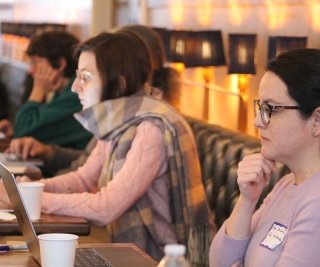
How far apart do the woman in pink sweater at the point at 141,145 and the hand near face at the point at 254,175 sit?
2.54 ft

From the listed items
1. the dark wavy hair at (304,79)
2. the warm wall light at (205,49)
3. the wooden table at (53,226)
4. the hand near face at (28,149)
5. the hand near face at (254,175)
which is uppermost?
the dark wavy hair at (304,79)

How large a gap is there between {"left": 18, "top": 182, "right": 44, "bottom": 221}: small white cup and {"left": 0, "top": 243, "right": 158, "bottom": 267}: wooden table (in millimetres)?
353

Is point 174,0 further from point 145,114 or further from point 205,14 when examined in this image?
point 145,114

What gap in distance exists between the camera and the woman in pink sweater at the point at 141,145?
321cm

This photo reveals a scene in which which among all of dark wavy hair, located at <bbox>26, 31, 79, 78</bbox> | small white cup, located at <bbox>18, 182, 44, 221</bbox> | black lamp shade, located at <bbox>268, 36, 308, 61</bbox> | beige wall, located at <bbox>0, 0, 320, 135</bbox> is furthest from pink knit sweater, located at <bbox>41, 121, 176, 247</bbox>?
dark wavy hair, located at <bbox>26, 31, 79, 78</bbox>

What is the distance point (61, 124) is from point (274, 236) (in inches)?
111

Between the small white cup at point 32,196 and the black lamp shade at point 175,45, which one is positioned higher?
the black lamp shade at point 175,45

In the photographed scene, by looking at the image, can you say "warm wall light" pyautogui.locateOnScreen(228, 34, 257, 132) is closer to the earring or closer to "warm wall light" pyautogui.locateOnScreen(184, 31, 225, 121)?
"warm wall light" pyautogui.locateOnScreen(184, 31, 225, 121)

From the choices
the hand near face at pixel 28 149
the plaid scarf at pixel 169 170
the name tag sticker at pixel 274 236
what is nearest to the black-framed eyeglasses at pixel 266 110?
the name tag sticker at pixel 274 236

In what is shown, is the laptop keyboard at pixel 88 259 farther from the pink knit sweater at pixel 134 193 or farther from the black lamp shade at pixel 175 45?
the black lamp shade at pixel 175 45

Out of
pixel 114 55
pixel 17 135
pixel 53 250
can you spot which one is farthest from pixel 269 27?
pixel 53 250

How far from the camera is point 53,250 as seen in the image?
2133 mm

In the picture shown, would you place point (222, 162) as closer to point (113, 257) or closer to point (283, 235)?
point (113, 257)

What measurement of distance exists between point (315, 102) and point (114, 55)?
120 centimetres
